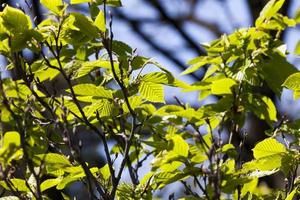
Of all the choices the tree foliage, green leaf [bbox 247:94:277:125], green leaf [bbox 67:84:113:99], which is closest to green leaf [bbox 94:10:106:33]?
the tree foliage

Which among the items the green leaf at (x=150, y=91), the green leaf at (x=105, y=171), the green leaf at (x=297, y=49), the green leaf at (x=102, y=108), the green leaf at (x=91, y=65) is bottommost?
the green leaf at (x=105, y=171)

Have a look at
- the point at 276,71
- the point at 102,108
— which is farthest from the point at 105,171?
the point at 276,71

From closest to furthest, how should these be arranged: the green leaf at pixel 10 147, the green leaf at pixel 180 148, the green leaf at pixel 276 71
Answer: the green leaf at pixel 10 147
the green leaf at pixel 180 148
the green leaf at pixel 276 71

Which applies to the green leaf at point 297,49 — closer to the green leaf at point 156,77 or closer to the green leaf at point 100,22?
the green leaf at point 156,77

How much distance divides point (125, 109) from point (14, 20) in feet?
1.87

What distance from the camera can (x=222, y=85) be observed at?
2.72 m

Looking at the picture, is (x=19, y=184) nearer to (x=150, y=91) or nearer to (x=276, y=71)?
(x=150, y=91)

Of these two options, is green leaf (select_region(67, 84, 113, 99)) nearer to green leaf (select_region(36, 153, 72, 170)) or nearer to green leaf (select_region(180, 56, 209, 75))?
green leaf (select_region(36, 153, 72, 170))

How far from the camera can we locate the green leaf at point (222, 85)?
270 centimetres

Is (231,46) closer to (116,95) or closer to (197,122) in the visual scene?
(197,122)

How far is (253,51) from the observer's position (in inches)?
114

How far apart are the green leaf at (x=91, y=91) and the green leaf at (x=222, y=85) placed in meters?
0.54

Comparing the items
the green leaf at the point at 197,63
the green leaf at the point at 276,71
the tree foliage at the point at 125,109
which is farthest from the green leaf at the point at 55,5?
the green leaf at the point at 276,71

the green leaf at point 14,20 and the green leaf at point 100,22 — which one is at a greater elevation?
the green leaf at point 14,20
